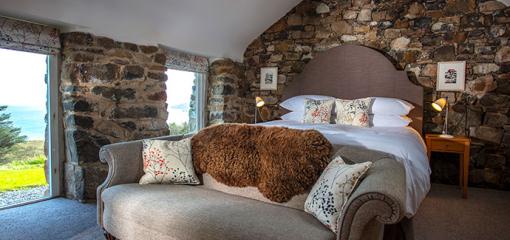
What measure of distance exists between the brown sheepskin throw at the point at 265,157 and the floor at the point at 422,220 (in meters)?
1.04

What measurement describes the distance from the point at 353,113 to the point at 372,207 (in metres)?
2.34

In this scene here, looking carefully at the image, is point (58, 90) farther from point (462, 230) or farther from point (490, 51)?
point (490, 51)

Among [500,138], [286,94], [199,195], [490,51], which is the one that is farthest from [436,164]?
[199,195]

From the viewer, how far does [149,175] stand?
219cm

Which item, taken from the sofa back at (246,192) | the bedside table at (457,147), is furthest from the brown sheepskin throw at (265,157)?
the bedside table at (457,147)

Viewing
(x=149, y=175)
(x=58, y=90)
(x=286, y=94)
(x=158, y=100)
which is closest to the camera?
(x=149, y=175)

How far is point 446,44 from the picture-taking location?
377cm

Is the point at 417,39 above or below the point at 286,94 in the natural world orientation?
above

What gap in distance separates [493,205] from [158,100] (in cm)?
366

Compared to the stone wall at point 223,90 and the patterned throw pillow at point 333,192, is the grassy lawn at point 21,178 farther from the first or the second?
the patterned throw pillow at point 333,192

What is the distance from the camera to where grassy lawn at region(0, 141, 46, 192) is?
9.10 ft

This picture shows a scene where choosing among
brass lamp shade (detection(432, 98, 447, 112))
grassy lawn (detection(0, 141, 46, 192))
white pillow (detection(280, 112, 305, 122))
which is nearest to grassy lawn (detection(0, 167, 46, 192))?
grassy lawn (detection(0, 141, 46, 192))

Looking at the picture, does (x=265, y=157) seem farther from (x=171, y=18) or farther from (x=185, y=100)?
(x=185, y=100)

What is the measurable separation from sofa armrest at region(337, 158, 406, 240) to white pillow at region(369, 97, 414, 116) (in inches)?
90.0
